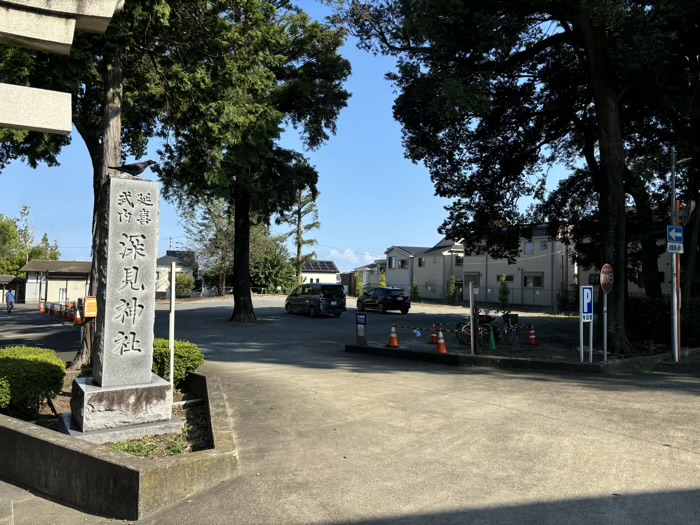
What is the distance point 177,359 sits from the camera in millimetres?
8023

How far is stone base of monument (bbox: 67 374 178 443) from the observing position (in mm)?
5590

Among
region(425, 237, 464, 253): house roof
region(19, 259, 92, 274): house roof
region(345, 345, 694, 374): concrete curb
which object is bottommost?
region(345, 345, 694, 374): concrete curb

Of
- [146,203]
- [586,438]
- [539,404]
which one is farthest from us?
[539,404]

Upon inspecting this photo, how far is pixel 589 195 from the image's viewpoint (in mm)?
22422

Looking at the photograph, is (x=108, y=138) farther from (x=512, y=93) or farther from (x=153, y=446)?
(x=512, y=93)

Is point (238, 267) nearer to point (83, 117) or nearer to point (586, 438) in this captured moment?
point (83, 117)

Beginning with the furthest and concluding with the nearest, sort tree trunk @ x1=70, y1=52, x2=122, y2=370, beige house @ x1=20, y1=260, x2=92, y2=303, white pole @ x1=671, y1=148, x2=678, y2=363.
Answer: beige house @ x1=20, y1=260, x2=92, y2=303 → white pole @ x1=671, y1=148, x2=678, y2=363 → tree trunk @ x1=70, y1=52, x2=122, y2=370

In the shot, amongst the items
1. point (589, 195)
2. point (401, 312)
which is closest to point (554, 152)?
point (589, 195)

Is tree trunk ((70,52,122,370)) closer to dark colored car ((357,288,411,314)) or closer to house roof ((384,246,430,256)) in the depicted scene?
dark colored car ((357,288,411,314))

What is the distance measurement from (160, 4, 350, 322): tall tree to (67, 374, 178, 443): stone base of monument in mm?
7494

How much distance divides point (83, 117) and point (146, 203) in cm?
853

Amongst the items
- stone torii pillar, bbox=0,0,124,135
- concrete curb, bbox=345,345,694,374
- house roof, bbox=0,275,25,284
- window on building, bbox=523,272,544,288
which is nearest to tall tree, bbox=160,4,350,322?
stone torii pillar, bbox=0,0,124,135

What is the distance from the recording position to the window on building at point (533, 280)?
141 feet

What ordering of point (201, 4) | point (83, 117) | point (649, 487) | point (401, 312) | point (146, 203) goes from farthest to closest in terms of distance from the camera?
point (401, 312) → point (83, 117) → point (201, 4) → point (146, 203) → point (649, 487)
